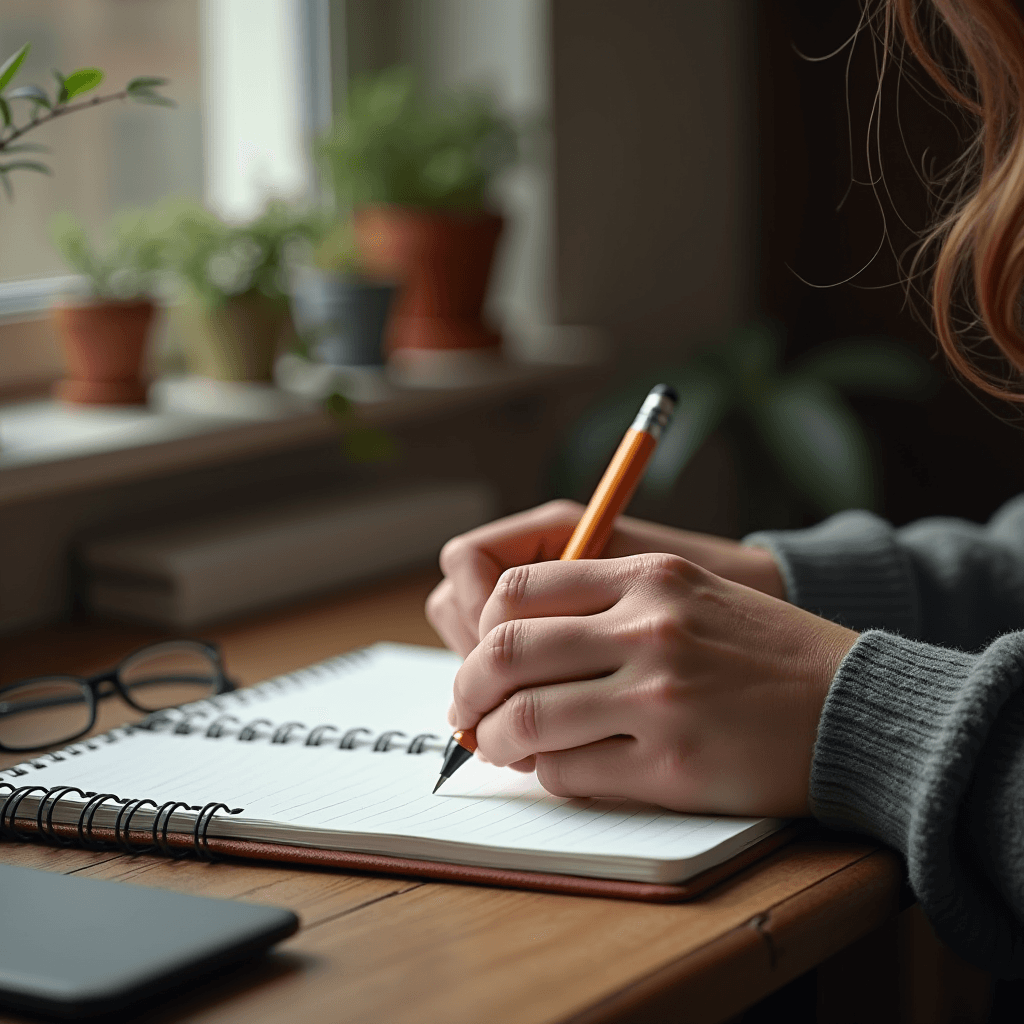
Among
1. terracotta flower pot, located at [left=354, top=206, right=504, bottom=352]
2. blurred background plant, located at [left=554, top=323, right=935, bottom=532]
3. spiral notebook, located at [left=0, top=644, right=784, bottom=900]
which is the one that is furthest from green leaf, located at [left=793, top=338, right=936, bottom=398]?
spiral notebook, located at [left=0, top=644, right=784, bottom=900]

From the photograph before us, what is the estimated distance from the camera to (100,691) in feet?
2.87

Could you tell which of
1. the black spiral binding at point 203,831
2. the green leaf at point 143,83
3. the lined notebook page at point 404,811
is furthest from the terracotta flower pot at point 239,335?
the black spiral binding at point 203,831

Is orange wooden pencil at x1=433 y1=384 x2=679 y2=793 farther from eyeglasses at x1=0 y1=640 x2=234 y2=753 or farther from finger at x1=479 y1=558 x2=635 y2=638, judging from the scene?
eyeglasses at x1=0 y1=640 x2=234 y2=753

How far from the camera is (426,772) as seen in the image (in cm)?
70

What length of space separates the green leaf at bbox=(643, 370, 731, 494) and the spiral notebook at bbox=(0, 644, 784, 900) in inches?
33.4

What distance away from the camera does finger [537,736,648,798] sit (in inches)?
24.8

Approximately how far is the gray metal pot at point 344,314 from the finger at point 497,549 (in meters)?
0.51

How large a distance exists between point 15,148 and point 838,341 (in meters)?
1.33

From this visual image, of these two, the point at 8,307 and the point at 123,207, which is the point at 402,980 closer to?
the point at 8,307

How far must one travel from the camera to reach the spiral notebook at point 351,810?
593 millimetres

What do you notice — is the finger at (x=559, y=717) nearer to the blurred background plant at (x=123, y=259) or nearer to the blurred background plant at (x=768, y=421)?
the blurred background plant at (x=123, y=259)

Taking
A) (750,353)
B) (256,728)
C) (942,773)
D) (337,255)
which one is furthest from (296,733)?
(750,353)

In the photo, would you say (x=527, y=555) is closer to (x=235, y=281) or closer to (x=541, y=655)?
(x=541, y=655)

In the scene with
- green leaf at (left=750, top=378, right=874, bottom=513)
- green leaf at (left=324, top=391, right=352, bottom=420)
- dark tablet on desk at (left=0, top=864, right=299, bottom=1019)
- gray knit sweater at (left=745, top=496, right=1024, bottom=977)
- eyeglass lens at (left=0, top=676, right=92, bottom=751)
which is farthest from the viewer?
green leaf at (left=750, top=378, right=874, bottom=513)
